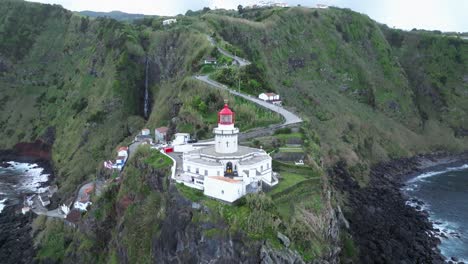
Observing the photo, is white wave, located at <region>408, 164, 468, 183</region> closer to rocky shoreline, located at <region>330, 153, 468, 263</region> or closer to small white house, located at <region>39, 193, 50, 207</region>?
rocky shoreline, located at <region>330, 153, 468, 263</region>

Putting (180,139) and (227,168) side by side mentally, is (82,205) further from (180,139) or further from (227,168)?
(227,168)

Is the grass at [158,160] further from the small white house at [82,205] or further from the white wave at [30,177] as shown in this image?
the white wave at [30,177]

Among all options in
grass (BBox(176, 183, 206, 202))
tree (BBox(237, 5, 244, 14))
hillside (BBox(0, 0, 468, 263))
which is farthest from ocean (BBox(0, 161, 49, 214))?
tree (BBox(237, 5, 244, 14))

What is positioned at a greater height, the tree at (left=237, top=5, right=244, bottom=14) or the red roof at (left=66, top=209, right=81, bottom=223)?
the tree at (left=237, top=5, right=244, bottom=14)

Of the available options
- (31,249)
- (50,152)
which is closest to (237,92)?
(31,249)

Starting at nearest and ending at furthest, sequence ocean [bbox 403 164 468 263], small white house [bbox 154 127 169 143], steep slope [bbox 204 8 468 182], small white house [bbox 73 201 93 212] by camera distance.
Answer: small white house [bbox 73 201 93 212], ocean [bbox 403 164 468 263], small white house [bbox 154 127 169 143], steep slope [bbox 204 8 468 182]

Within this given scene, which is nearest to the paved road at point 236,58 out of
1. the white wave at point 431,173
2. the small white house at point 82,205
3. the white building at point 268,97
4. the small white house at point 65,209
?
the white building at point 268,97

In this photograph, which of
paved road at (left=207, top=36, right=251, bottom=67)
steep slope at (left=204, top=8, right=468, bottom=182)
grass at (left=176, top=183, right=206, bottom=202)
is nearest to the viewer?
grass at (left=176, top=183, right=206, bottom=202)

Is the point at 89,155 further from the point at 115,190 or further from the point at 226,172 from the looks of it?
the point at 226,172

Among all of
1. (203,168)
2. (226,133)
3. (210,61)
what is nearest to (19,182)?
(210,61)
